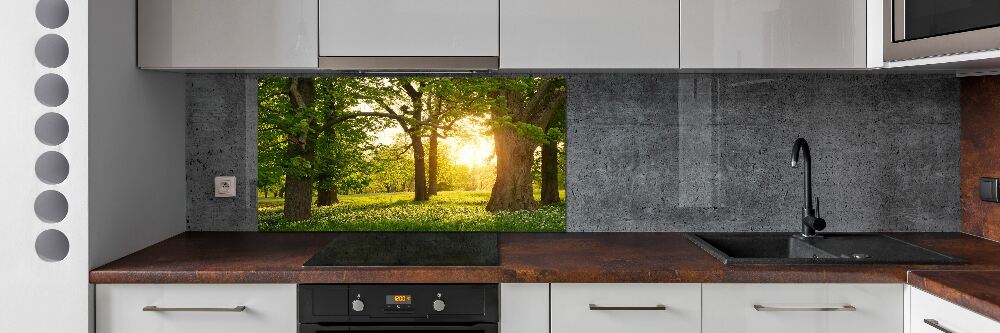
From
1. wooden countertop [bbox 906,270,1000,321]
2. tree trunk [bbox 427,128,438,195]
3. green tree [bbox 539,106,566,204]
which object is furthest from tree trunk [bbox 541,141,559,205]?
wooden countertop [bbox 906,270,1000,321]

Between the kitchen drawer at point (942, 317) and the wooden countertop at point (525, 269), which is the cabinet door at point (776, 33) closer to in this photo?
the wooden countertop at point (525, 269)

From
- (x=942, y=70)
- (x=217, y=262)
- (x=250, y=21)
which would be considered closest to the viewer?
(x=217, y=262)

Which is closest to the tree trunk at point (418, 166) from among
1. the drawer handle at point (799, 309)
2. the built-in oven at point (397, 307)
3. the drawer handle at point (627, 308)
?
the built-in oven at point (397, 307)

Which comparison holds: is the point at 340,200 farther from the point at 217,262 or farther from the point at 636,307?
the point at 636,307

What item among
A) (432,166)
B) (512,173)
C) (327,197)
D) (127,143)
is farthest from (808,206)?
(127,143)

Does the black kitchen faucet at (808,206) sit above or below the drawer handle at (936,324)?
above

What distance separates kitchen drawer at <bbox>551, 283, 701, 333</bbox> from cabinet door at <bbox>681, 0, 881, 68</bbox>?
28.9 inches

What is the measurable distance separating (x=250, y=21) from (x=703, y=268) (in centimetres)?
150

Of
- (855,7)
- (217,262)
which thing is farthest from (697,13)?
(217,262)

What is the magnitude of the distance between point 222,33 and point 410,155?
0.78m

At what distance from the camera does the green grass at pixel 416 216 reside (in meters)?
2.61

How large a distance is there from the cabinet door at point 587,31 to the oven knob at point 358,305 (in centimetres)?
86

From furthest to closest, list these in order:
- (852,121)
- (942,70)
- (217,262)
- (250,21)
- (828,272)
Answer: (852,121) < (942,70) < (250,21) < (217,262) < (828,272)
